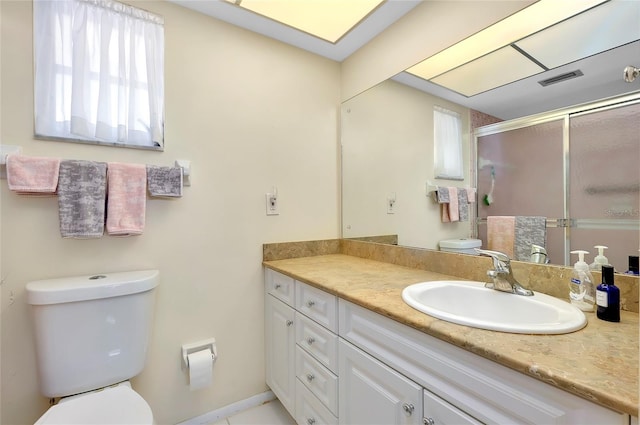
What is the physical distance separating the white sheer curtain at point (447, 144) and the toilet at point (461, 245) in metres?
0.30

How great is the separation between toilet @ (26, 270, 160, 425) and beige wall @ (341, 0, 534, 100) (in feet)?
5.49

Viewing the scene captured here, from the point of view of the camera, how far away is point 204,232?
1.53 meters

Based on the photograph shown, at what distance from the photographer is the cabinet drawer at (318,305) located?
1146 millimetres

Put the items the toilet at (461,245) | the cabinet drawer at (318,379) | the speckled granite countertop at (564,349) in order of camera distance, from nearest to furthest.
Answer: the speckled granite countertop at (564,349)
the cabinet drawer at (318,379)
the toilet at (461,245)

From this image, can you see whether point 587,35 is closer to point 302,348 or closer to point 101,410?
point 302,348

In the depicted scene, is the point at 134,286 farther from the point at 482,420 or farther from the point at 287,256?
the point at 482,420

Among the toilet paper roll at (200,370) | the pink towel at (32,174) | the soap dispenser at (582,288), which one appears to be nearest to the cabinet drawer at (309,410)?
the toilet paper roll at (200,370)

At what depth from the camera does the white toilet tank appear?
1.07 meters

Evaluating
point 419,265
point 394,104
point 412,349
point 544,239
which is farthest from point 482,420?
point 394,104

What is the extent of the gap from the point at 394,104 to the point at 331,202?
2.43 feet

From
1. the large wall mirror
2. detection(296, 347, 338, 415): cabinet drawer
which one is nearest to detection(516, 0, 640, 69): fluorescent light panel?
the large wall mirror

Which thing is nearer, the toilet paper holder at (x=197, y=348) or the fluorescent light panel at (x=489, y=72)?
the fluorescent light panel at (x=489, y=72)

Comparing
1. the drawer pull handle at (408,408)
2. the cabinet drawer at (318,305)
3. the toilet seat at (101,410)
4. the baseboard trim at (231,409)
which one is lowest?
the baseboard trim at (231,409)

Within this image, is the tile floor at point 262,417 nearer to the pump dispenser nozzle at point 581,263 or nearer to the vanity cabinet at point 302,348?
the vanity cabinet at point 302,348
